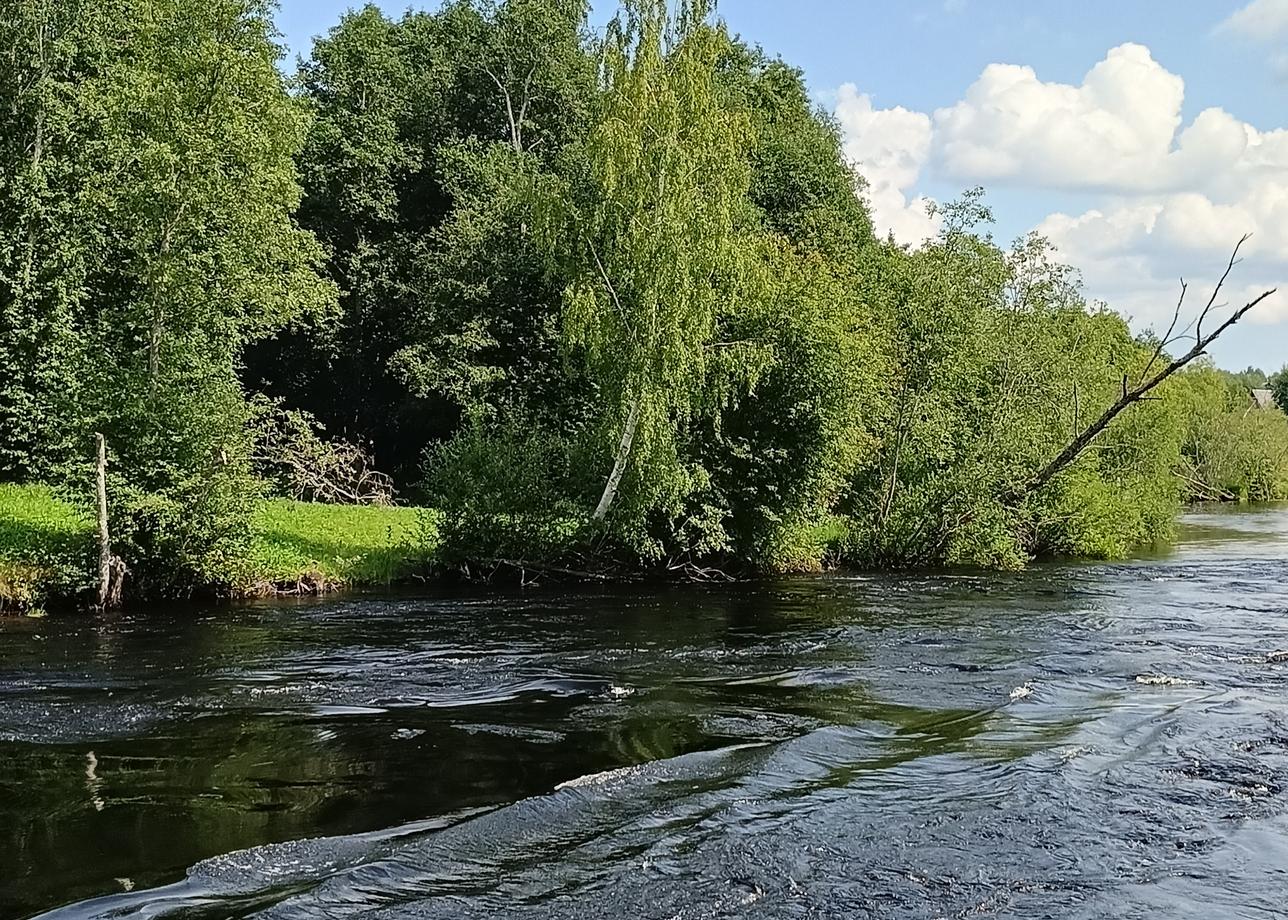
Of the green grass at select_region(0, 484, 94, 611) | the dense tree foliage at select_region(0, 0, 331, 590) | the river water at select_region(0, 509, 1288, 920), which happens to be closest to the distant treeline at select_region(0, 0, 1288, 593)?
the dense tree foliage at select_region(0, 0, 331, 590)

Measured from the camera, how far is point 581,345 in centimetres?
2739

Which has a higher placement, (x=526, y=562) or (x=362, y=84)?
(x=362, y=84)

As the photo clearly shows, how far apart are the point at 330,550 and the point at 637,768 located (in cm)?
1724

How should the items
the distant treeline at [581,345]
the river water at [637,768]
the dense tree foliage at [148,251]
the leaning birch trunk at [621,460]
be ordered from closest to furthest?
the river water at [637,768], the dense tree foliage at [148,251], the distant treeline at [581,345], the leaning birch trunk at [621,460]

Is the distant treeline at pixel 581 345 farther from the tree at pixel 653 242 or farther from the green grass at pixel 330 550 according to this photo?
the green grass at pixel 330 550

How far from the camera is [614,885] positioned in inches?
312

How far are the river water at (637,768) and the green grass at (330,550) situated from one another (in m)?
3.20

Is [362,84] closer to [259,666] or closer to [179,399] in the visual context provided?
[179,399]

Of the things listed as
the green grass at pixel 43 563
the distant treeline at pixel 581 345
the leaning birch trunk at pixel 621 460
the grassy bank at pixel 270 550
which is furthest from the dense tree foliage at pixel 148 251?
the leaning birch trunk at pixel 621 460

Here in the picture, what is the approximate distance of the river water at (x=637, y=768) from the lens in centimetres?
793

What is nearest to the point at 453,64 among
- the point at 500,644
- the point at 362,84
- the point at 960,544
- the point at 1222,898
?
the point at 362,84

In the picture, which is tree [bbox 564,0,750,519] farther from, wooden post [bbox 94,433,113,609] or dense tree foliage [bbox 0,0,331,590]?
wooden post [bbox 94,433,113,609]

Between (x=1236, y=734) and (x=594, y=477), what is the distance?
16.6 m

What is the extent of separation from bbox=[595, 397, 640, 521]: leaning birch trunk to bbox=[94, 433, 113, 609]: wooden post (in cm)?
1040
